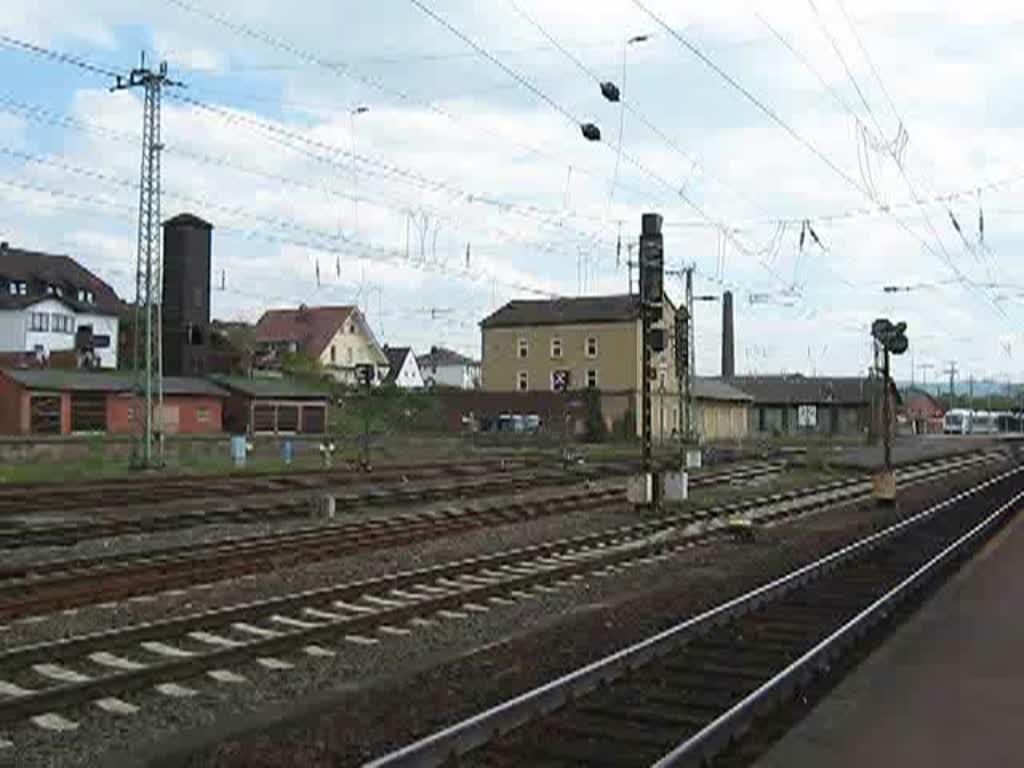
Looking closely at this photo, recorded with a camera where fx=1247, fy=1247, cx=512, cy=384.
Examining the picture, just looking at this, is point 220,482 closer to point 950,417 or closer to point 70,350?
point 70,350

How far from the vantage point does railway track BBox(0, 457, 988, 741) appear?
9539 mm

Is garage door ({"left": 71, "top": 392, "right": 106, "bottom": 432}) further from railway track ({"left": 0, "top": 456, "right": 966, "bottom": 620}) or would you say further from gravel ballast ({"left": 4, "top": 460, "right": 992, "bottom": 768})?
gravel ballast ({"left": 4, "top": 460, "right": 992, "bottom": 768})

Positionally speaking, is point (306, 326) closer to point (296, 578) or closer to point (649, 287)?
point (649, 287)

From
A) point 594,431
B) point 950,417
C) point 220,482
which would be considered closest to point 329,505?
point 220,482

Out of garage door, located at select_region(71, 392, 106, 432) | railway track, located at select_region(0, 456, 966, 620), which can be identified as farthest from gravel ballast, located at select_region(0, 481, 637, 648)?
garage door, located at select_region(71, 392, 106, 432)

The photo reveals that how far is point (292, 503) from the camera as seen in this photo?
27797 mm

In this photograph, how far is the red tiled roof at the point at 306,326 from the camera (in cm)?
11525

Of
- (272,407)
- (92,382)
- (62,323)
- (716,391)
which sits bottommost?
(272,407)

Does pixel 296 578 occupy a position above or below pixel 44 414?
below

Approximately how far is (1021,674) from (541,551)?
9.93 metres

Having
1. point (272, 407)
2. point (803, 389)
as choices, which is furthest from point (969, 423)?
point (272, 407)

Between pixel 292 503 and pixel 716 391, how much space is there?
244 ft

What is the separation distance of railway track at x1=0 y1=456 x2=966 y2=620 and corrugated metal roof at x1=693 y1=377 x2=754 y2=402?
2593 inches

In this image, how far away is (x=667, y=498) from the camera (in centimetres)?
2919
